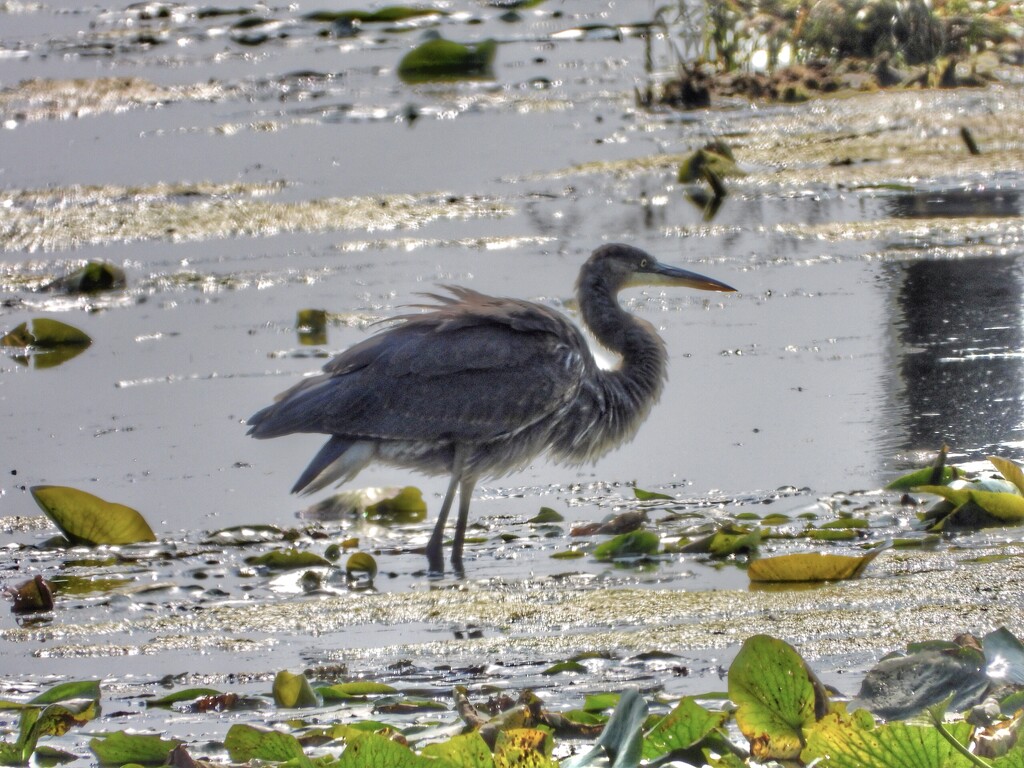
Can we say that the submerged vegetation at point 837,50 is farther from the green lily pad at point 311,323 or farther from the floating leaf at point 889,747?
the floating leaf at point 889,747

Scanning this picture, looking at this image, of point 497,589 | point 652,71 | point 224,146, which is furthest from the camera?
point 652,71

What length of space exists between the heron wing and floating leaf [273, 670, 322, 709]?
2437 millimetres

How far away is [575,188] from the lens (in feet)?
41.3

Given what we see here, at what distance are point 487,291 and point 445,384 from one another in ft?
9.51

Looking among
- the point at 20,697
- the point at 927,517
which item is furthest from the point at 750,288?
the point at 20,697

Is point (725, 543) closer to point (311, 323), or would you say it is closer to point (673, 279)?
point (673, 279)

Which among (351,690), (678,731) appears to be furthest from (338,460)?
(678,731)

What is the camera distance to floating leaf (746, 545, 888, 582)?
17.1 feet

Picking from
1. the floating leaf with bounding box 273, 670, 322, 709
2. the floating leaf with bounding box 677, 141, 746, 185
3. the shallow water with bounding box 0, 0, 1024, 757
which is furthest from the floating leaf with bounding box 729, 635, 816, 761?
the floating leaf with bounding box 677, 141, 746, 185

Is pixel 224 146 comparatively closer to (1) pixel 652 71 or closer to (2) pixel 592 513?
(1) pixel 652 71

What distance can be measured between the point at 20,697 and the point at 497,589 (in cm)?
177

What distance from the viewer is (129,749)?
369 cm

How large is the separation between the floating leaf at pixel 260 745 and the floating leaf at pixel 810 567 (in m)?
2.21

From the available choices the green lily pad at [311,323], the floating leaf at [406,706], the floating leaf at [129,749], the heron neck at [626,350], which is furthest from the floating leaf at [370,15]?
the floating leaf at [129,749]
